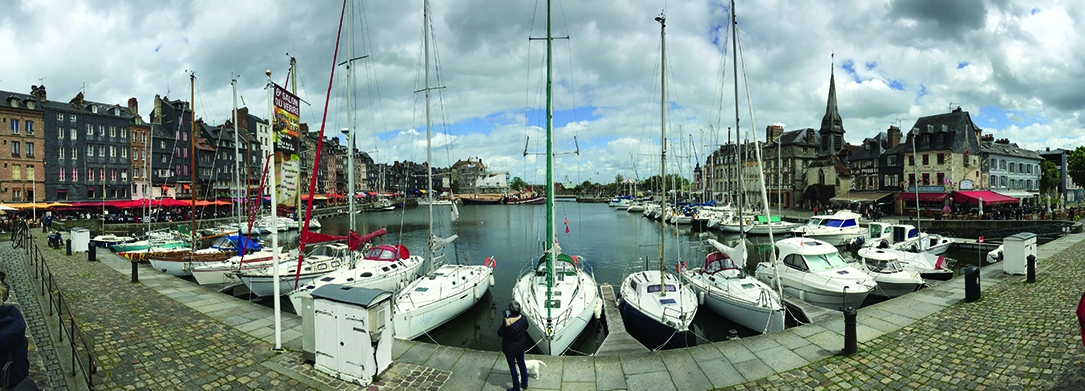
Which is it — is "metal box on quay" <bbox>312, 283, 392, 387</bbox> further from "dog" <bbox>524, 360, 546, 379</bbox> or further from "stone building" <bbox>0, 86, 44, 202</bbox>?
"stone building" <bbox>0, 86, 44, 202</bbox>

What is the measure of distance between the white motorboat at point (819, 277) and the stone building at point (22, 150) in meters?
74.3

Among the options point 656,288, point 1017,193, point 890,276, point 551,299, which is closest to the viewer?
point 551,299

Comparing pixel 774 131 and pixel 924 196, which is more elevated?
pixel 774 131

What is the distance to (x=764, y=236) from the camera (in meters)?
48.3

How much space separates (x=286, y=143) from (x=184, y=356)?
4.95 meters

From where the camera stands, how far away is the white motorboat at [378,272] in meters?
18.6

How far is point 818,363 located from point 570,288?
27.5 ft

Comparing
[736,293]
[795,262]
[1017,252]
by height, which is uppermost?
[1017,252]

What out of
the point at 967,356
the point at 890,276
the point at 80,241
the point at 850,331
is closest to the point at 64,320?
the point at 850,331

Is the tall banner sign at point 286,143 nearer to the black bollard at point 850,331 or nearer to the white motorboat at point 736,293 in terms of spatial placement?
the black bollard at point 850,331

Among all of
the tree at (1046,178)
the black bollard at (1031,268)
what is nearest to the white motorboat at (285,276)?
the black bollard at (1031,268)

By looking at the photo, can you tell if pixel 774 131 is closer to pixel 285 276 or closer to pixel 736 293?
pixel 736 293

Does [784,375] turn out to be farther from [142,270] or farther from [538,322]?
[142,270]

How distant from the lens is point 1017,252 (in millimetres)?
16719
